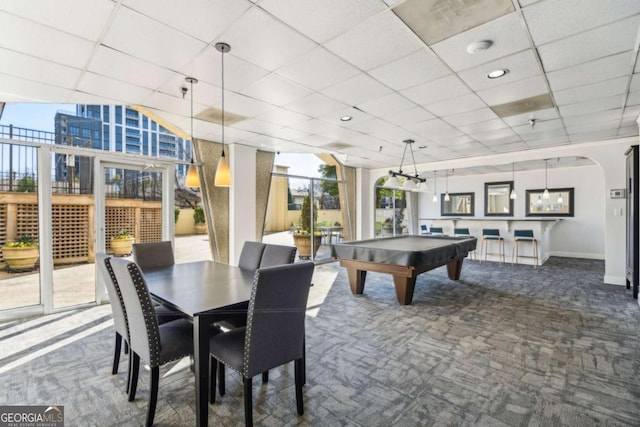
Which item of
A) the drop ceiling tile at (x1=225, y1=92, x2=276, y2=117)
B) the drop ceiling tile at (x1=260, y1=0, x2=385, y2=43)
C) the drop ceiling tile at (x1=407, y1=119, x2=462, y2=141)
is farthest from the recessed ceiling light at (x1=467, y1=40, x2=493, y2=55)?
the drop ceiling tile at (x1=225, y1=92, x2=276, y2=117)

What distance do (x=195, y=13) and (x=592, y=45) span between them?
2.95 m

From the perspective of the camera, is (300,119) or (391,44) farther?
(300,119)

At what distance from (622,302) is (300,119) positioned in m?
5.17

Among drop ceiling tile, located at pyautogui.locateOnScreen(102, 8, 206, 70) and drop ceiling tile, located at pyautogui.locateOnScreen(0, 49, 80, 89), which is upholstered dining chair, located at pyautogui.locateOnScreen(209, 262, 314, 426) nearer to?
drop ceiling tile, located at pyautogui.locateOnScreen(102, 8, 206, 70)

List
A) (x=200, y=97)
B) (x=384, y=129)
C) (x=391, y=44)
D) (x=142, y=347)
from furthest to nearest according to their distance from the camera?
(x=384, y=129), (x=200, y=97), (x=391, y=44), (x=142, y=347)

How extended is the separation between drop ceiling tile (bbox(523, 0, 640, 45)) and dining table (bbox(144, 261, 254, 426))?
106 inches

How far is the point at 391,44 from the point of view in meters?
2.44

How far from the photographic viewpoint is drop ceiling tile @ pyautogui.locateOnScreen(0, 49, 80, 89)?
2.53 m

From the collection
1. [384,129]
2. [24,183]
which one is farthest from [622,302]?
[24,183]

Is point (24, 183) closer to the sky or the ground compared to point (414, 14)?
closer to the ground

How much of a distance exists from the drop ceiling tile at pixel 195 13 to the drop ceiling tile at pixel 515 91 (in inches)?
106

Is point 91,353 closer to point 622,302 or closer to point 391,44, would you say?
point 391,44

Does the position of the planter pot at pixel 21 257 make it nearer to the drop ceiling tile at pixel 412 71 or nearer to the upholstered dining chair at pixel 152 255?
the upholstered dining chair at pixel 152 255

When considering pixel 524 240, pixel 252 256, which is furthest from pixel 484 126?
pixel 524 240
